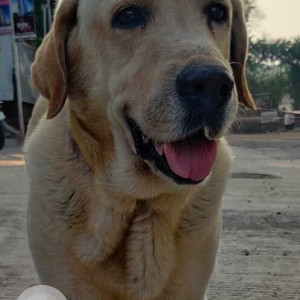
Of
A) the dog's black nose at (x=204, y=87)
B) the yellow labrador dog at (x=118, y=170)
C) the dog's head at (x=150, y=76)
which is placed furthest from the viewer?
the yellow labrador dog at (x=118, y=170)

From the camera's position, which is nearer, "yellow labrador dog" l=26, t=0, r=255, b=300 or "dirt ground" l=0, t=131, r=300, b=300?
"yellow labrador dog" l=26, t=0, r=255, b=300

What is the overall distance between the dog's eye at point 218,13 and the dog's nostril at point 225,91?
0.66 meters

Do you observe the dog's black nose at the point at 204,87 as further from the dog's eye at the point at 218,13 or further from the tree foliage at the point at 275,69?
the tree foliage at the point at 275,69

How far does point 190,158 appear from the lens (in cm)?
298

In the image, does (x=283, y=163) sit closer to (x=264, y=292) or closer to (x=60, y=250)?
(x=264, y=292)

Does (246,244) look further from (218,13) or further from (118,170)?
(218,13)

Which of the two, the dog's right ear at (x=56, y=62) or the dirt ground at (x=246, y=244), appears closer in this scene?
the dog's right ear at (x=56, y=62)

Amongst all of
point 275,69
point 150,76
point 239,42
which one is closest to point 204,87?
point 150,76

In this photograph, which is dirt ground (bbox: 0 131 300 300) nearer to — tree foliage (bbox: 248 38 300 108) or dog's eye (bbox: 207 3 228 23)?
dog's eye (bbox: 207 3 228 23)

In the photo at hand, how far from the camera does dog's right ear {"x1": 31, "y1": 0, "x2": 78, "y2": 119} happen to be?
131 inches

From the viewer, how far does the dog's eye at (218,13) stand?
3.28 metres

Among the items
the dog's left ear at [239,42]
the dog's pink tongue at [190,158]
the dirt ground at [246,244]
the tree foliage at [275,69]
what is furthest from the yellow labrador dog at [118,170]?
the tree foliage at [275,69]

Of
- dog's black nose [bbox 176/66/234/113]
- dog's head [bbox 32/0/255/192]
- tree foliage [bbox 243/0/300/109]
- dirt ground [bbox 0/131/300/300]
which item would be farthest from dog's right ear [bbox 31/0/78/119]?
tree foliage [bbox 243/0/300/109]

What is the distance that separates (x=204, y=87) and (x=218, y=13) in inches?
32.6
